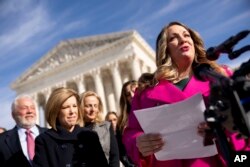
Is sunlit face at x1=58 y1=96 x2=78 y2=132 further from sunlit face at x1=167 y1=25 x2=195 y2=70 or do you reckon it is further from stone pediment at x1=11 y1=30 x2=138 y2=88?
stone pediment at x1=11 y1=30 x2=138 y2=88

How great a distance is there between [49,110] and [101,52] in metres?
36.8

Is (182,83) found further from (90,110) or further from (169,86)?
(90,110)

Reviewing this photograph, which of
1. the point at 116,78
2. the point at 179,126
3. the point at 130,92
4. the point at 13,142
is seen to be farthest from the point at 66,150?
the point at 116,78

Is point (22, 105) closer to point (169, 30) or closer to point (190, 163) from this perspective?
point (169, 30)

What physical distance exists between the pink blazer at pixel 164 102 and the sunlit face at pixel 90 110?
2.65 metres

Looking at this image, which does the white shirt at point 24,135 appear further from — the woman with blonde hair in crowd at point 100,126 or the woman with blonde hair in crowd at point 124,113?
the woman with blonde hair in crowd at point 124,113

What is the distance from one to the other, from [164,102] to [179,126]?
42 cm

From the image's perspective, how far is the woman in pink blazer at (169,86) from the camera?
8.02 ft

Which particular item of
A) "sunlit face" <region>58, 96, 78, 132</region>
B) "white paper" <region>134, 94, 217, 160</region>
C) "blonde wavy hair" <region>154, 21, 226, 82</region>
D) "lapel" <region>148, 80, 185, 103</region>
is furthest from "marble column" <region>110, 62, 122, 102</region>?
"white paper" <region>134, 94, 217, 160</region>

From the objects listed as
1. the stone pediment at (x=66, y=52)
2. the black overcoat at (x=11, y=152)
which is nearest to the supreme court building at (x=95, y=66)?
the stone pediment at (x=66, y=52)

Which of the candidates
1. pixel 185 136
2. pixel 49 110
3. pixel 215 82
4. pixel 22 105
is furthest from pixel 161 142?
pixel 22 105

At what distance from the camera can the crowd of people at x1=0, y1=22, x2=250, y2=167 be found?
8.34ft

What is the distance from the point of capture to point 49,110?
405cm

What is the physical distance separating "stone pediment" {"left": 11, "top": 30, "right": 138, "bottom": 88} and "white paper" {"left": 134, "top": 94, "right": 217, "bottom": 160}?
3686 centimetres
